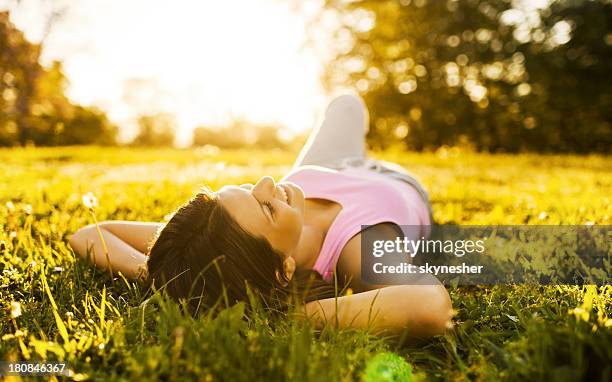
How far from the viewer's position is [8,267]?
2973 millimetres

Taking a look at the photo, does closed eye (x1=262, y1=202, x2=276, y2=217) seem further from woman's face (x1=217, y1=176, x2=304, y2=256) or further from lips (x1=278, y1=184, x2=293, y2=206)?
lips (x1=278, y1=184, x2=293, y2=206)

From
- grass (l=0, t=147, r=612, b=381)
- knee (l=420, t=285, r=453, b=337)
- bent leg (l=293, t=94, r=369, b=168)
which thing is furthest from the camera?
bent leg (l=293, t=94, r=369, b=168)

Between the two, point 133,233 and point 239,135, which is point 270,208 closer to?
point 133,233

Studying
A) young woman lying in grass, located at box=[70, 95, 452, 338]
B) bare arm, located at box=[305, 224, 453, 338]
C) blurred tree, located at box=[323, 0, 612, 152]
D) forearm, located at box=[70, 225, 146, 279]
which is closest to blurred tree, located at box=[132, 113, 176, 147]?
blurred tree, located at box=[323, 0, 612, 152]

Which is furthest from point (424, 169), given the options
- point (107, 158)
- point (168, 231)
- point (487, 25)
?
point (487, 25)

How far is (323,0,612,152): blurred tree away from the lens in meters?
20.7

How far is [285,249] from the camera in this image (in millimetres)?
2721

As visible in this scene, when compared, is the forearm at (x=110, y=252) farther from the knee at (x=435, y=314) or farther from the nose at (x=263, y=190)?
the knee at (x=435, y=314)

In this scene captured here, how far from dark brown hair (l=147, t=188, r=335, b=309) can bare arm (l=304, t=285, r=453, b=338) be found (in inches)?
11.4

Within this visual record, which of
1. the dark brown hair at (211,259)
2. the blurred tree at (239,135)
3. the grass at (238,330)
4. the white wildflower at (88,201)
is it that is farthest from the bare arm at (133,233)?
the blurred tree at (239,135)

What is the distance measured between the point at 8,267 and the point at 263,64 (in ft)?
52.3

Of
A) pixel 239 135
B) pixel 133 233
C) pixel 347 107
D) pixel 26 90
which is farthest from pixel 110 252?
pixel 239 135

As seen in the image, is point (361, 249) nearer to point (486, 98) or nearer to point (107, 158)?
point (107, 158)

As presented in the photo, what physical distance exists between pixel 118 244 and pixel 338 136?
243cm
